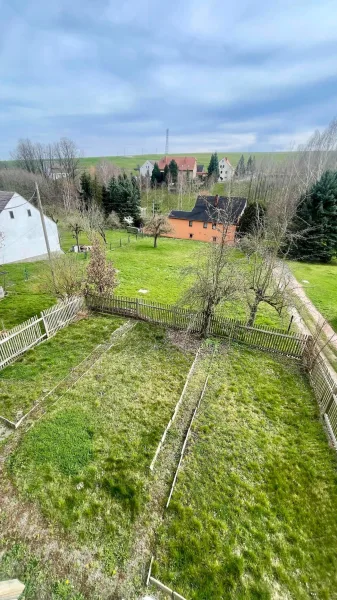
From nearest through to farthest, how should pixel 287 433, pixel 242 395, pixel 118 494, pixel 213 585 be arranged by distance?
pixel 213 585
pixel 118 494
pixel 287 433
pixel 242 395

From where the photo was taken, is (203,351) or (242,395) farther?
(203,351)

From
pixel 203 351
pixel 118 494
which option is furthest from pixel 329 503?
pixel 203 351

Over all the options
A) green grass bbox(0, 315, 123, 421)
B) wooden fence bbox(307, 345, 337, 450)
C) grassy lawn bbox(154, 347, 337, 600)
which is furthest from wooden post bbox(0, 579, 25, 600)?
wooden fence bbox(307, 345, 337, 450)

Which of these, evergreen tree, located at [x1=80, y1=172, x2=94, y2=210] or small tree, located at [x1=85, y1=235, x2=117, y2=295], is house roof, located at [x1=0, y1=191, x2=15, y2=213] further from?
evergreen tree, located at [x1=80, y1=172, x2=94, y2=210]

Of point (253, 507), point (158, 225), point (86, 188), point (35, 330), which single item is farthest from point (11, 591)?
point (86, 188)

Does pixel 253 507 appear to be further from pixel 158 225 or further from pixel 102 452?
pixel 158 225

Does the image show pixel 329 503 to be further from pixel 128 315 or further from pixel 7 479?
pixel 128 315
